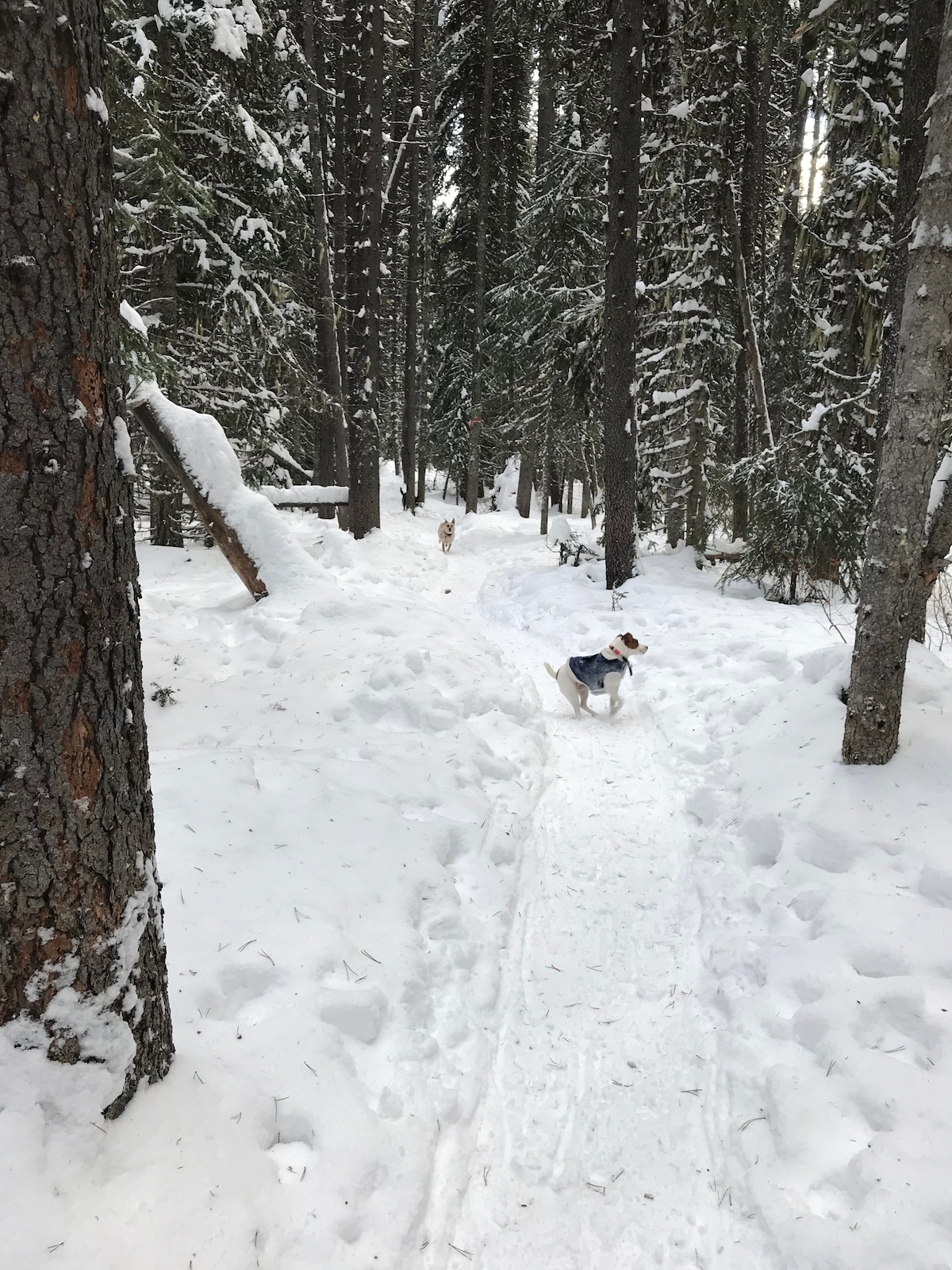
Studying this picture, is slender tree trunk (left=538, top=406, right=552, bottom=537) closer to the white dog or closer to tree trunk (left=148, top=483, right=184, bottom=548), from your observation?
tree trunk (left=148, top=483, right=184, bottom=548)

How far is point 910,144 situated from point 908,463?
3.54 meters

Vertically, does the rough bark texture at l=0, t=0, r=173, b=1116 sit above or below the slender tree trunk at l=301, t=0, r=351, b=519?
below

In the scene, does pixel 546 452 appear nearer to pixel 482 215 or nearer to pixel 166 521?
pixel 482 215

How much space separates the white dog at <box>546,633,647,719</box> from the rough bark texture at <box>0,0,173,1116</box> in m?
4.99

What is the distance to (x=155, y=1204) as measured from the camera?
2.02 m

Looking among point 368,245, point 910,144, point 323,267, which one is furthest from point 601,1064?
point 323,267

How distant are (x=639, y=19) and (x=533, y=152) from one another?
1631 centimetres

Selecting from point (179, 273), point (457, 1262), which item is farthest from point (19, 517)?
point (179, 273)

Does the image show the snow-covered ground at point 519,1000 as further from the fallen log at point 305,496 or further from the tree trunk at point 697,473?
the tree trunk at point 697,473

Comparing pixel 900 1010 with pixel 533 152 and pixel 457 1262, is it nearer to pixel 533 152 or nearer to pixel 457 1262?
pixel 457 1262

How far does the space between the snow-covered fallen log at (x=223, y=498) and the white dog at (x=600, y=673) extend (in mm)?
3977

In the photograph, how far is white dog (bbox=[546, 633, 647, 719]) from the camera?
6.62 meters

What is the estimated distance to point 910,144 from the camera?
5.58 metres

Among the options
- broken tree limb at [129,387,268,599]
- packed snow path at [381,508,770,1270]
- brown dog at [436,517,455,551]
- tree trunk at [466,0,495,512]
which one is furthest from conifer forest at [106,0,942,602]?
packed snow path at [381,508,770,1270]
